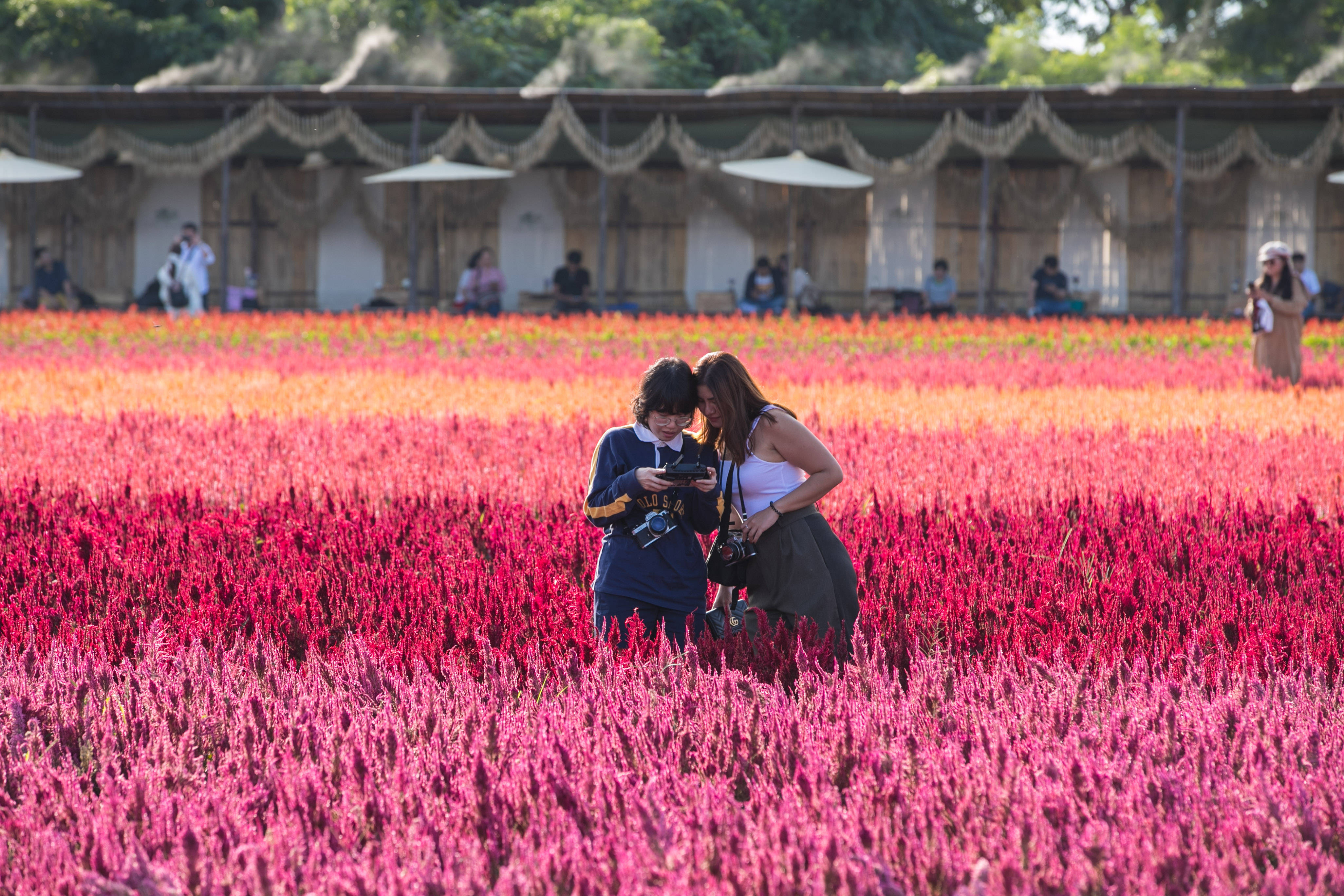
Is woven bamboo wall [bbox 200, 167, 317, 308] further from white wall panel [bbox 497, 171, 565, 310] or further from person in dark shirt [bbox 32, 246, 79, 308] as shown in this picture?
white wall panel [bbox 497, 171, 565, 310]

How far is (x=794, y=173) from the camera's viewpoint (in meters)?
20.3

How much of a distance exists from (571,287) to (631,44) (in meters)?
9.45

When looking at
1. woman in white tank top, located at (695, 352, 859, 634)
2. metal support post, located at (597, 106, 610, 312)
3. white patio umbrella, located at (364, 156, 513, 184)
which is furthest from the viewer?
metal support post, located at (597, 106, 610, 312)

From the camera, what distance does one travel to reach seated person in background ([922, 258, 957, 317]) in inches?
887

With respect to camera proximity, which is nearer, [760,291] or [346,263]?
[760,291]

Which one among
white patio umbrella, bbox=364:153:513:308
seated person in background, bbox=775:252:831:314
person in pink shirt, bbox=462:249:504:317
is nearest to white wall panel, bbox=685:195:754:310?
seated person in background, bbox=775:252:831:314

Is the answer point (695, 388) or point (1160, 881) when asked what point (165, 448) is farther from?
point (1160, 881)

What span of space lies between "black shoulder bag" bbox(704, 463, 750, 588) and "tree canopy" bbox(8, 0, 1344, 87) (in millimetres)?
23445

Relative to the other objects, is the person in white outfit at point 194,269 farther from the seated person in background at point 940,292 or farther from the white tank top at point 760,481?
the white tank top at point 760,481

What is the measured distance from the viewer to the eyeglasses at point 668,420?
3996 mm

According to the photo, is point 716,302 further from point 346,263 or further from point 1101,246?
point 346,263

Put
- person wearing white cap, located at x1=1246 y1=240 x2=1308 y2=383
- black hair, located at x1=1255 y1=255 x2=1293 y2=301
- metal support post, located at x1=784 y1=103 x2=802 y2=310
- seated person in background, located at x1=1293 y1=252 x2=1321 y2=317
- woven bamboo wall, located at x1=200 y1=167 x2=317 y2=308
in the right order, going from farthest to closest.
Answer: woven bamboo wall, located at x1=200 y1=167 x2=317 y2=308 → metal support post, located at x1=784 y1=103 x2=802 y2=310 → seated person in background, located at x1=1293 y1=252 x2=1321 y2=317 → black hair, located at x1=1255 y1=255 x2=1293 y2=301 → person wearing white cap, located at x1=1246 y1=240 x2=1308 y2=383

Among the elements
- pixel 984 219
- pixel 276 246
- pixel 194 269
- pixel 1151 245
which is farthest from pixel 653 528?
pixel 276 246

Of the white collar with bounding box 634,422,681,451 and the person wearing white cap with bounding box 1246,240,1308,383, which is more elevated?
the person wearing white cap with bounding box 1246,240,1308,383
